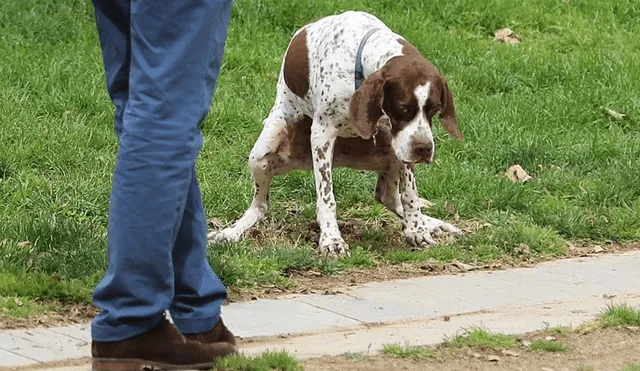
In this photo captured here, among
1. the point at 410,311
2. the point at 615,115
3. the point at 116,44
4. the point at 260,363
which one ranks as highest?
the point at 116,44

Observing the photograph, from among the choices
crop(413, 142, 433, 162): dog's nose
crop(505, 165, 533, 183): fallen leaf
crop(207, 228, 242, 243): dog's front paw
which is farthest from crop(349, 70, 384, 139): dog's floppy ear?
crop(505, 165, 533, 183): fallen leaf

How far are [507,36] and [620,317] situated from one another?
6104 millimetres

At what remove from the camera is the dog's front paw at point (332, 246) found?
257 inches

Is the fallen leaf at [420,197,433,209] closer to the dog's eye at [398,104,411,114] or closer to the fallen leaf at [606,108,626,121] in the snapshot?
the dog's eye at [398,104,411,114]

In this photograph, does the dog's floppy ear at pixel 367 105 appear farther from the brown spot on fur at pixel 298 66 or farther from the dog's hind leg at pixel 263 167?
the dog's hind leg at pixel 263 167

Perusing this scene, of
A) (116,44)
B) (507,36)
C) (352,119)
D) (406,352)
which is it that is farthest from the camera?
(507,36)

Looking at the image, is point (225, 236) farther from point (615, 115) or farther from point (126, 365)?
point (615, 115)

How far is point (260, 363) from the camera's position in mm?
4328

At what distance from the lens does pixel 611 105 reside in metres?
9.45

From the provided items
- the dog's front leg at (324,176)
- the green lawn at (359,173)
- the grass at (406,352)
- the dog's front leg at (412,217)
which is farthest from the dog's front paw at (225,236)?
the grass at (406,352)

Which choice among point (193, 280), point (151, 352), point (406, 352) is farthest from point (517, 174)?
point (151, 352)

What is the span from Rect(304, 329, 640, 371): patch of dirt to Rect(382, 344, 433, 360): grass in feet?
0.08

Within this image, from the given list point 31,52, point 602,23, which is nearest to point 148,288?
point 31,52

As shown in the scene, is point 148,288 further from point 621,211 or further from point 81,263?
point 621,211
